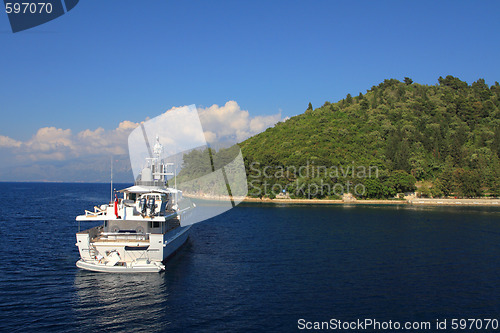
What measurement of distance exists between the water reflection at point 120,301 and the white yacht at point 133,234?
1141 millimetres

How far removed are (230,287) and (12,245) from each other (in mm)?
33842

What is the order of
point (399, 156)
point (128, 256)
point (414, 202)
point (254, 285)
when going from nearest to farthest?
1. point (254, 285)
2. point (128, 256)
3. point (414, 202)
4. point (399, 156)

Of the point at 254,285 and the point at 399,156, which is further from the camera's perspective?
the point at 399,156

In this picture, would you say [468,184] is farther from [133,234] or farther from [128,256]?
[128,256]

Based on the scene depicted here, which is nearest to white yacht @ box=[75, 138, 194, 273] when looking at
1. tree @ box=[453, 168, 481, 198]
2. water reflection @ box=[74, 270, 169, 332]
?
water reflection @ box=[74, 270, 169, 332]

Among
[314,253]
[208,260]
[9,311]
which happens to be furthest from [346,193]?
[9,311]

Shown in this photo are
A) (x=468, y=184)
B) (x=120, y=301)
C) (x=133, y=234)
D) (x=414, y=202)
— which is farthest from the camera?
(x=468, y=184)

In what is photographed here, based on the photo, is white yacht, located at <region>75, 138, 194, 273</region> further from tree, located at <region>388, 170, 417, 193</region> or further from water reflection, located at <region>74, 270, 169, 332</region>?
tree, located at <region>388, 170, 417, 193</region>

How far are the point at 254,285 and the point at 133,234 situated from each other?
43.6 feet

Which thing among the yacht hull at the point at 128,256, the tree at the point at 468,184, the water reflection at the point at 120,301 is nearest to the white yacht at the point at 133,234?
the yacht hull at the point at 128,256

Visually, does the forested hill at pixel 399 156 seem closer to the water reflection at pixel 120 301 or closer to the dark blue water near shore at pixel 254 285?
the dark blue water near shore at pixel 254 285

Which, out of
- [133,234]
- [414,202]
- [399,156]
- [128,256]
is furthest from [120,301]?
[399,156]

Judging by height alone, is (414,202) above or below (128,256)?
below

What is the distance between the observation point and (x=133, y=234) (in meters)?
34.8
